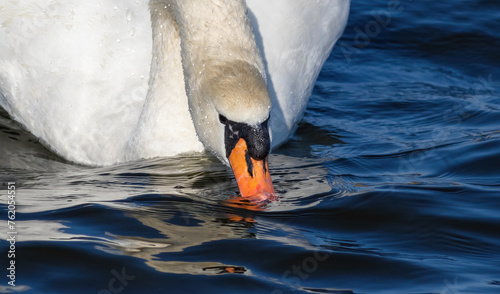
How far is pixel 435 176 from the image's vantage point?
7.59m

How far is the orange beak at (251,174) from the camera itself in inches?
254

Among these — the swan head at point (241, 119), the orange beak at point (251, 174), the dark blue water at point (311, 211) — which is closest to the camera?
the dark blue water at point (311, 211)

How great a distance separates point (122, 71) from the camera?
8.17 m

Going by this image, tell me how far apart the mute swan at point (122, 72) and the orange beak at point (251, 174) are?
631 mm

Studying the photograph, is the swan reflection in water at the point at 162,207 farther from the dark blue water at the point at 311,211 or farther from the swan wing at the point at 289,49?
the swan wing at the point at 289,49

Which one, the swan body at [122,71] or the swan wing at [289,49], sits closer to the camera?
the swan body at [122,71]

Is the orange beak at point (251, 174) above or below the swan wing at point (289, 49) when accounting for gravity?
below

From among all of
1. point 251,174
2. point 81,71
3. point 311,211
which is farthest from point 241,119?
point 81,71

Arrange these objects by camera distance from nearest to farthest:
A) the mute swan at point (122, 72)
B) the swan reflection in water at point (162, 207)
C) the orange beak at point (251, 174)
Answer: the swan reflection in water at point (162, 207), the orange beak at point (251, 174), the mute swan at point (122, 72)

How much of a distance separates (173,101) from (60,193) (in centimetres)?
140

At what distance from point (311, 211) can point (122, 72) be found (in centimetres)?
249

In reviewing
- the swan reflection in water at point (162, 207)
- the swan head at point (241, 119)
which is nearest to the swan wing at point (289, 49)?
the swan reflection in water at point (162, 207)

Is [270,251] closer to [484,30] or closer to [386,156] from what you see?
[386,156]

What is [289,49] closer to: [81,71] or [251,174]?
[81,71]
